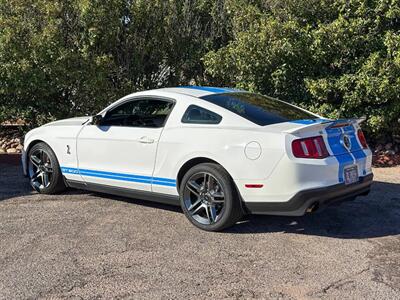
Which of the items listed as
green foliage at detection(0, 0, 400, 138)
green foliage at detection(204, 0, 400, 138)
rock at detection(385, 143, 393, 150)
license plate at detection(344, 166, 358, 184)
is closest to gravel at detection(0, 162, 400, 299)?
license plate at detection(344, 166, 358, 184)

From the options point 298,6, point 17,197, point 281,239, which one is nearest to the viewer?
point 281,239

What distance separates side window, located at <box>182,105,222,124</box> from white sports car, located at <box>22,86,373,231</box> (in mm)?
11

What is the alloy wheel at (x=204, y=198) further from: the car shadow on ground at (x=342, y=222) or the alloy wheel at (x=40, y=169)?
the alloy wheel at (x=40, y=169)

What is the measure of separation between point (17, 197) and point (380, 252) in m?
4.66

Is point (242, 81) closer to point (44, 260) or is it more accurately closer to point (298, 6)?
point (298, 6)

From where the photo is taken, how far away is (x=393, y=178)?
802 cm

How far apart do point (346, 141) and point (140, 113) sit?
247 centimetres

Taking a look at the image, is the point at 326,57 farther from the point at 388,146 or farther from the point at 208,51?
the point at 208,51

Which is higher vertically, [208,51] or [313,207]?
[208,51]

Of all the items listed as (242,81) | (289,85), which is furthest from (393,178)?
(242,81)

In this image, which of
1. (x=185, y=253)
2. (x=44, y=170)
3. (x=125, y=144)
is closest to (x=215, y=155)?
(x=185, y=253)

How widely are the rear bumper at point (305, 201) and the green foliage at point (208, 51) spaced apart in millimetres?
4033

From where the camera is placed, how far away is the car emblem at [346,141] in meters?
5.19

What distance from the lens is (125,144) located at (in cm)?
598
